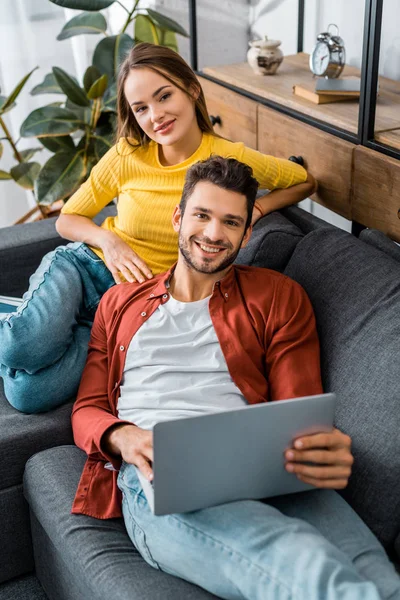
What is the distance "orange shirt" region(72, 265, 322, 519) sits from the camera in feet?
4.86

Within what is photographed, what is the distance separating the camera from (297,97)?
7.06 feet

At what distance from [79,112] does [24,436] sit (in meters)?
1.49

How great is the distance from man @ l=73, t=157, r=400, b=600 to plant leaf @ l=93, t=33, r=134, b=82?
4.13ft

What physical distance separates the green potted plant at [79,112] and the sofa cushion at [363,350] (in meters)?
1.19

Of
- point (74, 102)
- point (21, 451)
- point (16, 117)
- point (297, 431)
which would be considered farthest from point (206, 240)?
point (16, 117)

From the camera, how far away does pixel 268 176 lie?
1.90 meters

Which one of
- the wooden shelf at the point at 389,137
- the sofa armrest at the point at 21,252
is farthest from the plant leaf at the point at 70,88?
the wooden shelf at the point at 389,137

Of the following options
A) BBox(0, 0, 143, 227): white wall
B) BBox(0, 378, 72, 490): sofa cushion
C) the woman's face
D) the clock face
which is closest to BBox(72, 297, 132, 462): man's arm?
BBox(0, 378, 72, 490): sofa cushion

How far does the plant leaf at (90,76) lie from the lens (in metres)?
2.65

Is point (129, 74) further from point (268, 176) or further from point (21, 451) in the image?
point (21, 451)

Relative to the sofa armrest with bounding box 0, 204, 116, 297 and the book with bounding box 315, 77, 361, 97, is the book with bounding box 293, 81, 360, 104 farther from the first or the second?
the sofa armrest with bounding box 0, 204, 116, 297

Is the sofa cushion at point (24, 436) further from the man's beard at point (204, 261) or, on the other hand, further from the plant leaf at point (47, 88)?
the plant leaf at point (47, 88)

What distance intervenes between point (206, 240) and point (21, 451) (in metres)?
0.62

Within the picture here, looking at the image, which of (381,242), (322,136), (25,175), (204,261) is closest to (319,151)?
(322,136)
